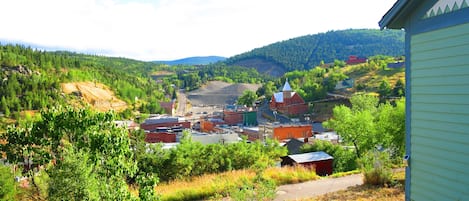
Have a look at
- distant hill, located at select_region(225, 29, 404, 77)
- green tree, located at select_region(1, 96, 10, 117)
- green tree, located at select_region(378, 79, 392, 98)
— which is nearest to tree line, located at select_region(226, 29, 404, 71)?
distant hill, located at select_region(225, 29, 404, 77)

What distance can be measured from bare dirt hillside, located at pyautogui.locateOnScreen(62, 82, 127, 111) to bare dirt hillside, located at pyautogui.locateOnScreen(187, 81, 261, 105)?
125ft

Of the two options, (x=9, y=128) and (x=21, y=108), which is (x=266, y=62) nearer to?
(x=21, y=108)

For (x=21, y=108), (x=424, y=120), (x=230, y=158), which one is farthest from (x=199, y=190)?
(x=21, y=108)

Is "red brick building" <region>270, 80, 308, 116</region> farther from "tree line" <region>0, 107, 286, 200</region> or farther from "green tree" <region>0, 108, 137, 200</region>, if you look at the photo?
"green tree" <region>0, 108, 137, 200</region>

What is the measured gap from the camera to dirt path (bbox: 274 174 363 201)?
962 centimetres

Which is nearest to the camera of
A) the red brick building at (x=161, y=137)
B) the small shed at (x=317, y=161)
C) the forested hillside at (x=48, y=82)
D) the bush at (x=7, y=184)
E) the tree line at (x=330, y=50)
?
the bush at (x=7, y=184)

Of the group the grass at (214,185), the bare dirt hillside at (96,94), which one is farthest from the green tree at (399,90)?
the bare dirt hillside at (96,94)

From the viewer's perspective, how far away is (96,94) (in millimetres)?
79812

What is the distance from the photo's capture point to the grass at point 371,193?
820 centimetres

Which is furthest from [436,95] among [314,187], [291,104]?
[291,104]

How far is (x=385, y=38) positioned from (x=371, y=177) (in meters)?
192

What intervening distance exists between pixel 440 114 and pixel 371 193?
442cm

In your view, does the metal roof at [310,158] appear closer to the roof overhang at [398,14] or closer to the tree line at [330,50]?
the roof overhang at [398,14]

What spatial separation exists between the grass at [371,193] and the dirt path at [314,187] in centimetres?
53
